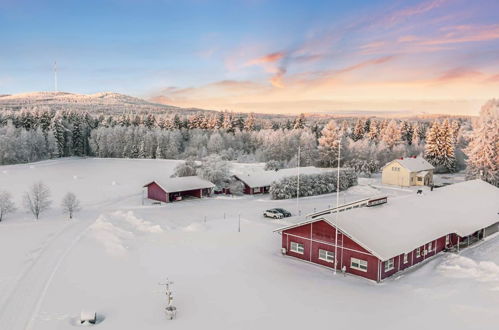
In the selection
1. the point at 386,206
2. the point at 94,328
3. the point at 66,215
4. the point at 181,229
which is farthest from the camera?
the point at 66,215

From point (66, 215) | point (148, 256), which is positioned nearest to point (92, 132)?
point (66, 215)

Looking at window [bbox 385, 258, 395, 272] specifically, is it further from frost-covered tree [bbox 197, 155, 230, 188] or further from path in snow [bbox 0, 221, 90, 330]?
frost-covered tree [bbox 197, 155, 230, 188]

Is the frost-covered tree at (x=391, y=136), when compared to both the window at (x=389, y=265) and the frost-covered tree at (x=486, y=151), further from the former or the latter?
the window at (x=389, y=265)

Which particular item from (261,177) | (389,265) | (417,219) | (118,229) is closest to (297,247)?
(389,265)

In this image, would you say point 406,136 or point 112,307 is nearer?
point 112,307

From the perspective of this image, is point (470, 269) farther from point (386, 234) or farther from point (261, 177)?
point (261, 177)

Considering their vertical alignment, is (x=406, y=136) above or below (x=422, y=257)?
above

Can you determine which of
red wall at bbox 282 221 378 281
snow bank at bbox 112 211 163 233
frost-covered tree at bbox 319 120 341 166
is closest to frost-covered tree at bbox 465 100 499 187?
frost-covered tree at bbox 319 120 341 166

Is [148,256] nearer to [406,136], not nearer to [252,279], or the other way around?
[252,279]
